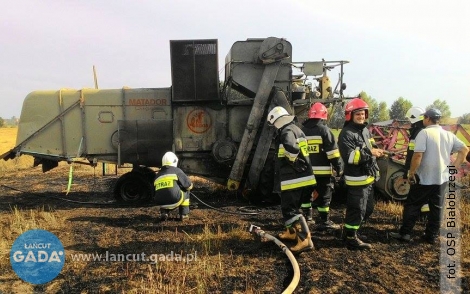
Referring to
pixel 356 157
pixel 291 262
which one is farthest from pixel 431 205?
pixel 291 262

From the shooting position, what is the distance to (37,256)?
15.0 ft

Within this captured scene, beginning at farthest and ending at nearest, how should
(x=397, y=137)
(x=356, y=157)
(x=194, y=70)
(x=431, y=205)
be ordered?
(x=397, y=137) → (x=194, y=70) → (x=431, y=205) → (x=356, y=157)

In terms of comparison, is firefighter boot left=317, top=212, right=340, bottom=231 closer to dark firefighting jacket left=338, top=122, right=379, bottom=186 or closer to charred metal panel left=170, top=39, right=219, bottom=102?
dark firefighting jacket left=338, top=122, right=379, bottom=186

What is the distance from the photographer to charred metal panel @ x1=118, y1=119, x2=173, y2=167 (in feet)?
25.2

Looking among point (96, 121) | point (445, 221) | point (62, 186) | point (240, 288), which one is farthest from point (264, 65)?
point (62, 186)

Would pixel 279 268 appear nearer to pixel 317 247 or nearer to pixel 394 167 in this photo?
pixel 317 247

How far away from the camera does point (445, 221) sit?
5664 millimetres

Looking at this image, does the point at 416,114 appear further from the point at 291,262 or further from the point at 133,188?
the point at 133,188

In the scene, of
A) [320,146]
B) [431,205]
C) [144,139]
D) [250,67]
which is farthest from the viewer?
[144,139]

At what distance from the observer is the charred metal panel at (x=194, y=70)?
7.46m

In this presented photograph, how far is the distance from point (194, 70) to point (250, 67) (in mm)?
1247

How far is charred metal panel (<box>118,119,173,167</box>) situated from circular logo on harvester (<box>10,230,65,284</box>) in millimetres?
2621

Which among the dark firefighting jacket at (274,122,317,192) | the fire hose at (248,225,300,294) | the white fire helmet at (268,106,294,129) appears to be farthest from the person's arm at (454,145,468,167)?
the fire hose at (248,225,300,294)

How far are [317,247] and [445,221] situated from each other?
2590 millimetres
